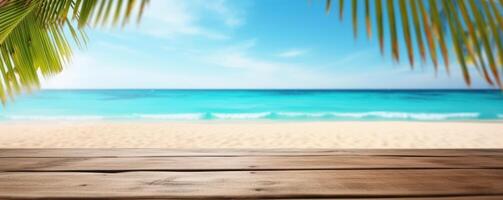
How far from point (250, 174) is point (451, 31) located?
0.82 metres

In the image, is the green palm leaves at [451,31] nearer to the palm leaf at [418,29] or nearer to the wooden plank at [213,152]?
the palm leaf at [418,29]

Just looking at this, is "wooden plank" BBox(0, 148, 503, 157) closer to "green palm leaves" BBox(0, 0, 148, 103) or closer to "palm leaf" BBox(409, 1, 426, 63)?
"green palm leaves" BBox(0, 0, 148, 103)

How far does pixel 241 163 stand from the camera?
1377mm

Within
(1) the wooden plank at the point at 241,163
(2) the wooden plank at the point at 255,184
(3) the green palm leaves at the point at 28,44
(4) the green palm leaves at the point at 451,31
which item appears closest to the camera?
(4) the green palm leaves at the point at 451,31

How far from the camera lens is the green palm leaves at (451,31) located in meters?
0.50

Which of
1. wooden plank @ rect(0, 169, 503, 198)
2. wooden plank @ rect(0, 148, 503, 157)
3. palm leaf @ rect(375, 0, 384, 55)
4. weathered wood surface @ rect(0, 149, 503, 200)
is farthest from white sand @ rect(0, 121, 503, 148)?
palm leaf @ rect(375, 0, 384, 55)

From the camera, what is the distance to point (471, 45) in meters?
0.51

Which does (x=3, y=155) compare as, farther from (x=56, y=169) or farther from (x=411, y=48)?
(x=411, y=48)

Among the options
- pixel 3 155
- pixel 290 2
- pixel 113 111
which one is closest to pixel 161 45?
pixel 290 2

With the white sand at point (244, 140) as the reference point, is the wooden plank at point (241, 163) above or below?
above

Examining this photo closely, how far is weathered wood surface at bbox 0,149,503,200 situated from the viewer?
1.00 m

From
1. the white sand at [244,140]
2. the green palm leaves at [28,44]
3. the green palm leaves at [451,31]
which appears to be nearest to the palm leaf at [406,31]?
the green palm leaves at [451,31]

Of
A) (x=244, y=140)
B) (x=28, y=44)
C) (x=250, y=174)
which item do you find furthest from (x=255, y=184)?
(x=244, y=140)

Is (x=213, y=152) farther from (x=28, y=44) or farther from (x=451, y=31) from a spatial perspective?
(x=451, y=31)
